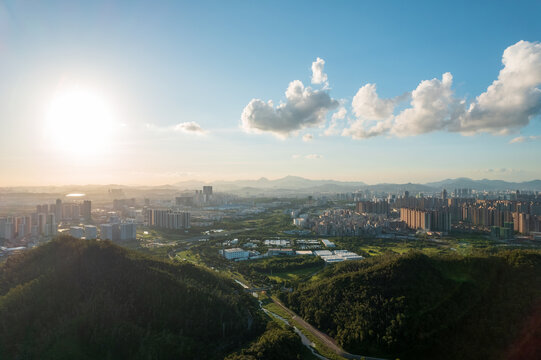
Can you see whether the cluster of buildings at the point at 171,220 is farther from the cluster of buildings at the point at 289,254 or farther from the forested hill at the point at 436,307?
the forested hill at the point at 436,307

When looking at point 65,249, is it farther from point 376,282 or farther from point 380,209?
point 380,209

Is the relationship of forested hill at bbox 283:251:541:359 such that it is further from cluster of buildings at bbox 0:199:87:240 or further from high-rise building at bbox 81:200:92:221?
high-rise building at bbox 81:200:92:221

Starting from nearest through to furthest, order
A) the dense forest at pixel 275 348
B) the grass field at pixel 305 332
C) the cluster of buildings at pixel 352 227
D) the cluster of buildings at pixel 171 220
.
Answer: the dense forest at pixel 275 348
the grass field at pixel 305 332
the cluster of buildings at pixel 352 227
the cluster of buildings at pixel 171 220

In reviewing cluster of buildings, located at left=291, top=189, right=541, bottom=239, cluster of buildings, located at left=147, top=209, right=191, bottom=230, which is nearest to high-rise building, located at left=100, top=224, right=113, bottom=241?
cluster of buildings, located at left=147, top=209, right=191, bottom=230

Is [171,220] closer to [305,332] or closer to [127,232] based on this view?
[127,232]

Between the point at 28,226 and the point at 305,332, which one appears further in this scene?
the point at 28,226

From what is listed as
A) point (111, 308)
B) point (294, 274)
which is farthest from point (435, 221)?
point (111, 308)

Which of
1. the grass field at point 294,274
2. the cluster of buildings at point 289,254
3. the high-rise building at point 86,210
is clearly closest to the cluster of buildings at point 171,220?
the high-rise building at point 86,210
